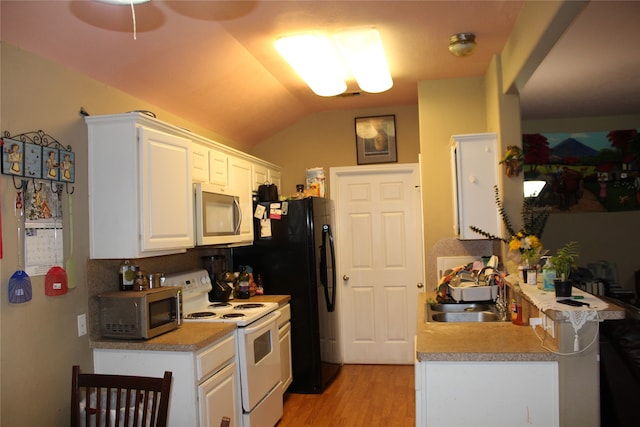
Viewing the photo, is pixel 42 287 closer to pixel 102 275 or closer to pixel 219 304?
pixel 102 275

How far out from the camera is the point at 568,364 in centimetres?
210

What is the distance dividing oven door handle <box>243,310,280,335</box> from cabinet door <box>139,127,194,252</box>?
659 mm

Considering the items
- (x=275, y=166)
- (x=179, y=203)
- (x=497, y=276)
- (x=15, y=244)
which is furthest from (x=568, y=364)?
(x=275, y=166)

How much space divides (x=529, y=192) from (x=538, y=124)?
73 cm

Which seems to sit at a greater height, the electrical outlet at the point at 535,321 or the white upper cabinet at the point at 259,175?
the white upper cabinet at the point at 259,175

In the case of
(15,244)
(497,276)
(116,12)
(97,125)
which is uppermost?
(116,12)

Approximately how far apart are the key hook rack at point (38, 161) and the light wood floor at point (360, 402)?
2.33 metres

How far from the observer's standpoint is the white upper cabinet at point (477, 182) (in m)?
3.52

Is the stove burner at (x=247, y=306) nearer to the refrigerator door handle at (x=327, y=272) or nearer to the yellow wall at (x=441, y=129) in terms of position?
the refrigerator door handle at (x=327, y=272)

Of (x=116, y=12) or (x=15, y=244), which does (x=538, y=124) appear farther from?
(x=15, y=244)

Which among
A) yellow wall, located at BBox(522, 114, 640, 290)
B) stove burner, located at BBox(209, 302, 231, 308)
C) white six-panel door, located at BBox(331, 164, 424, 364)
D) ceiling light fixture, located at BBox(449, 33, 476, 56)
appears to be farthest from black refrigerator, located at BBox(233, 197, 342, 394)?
yellow wall, located at BBox(522, 114, 640, 290)

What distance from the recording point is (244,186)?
415 centimetres

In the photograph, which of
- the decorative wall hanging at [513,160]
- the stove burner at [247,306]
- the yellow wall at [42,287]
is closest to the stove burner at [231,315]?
the stove burner at [247,306]

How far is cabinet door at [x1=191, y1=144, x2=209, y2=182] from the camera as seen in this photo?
3.29m
